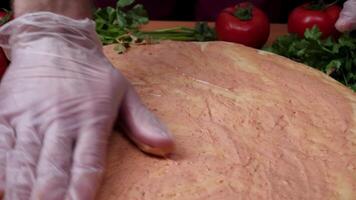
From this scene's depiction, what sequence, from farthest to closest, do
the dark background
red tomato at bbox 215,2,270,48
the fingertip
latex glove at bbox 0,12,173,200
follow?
the dark background
red tomato at bbox 215,2,270,48
the fingertip
latex glove at bbox 0,12,173,200

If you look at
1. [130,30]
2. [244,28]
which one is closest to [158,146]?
[130,30]

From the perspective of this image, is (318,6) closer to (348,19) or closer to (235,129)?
(348,19)

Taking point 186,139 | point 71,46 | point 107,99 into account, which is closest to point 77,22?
point 71,46

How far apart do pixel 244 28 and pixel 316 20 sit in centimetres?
24

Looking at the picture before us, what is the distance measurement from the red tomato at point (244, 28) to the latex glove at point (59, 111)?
81cm

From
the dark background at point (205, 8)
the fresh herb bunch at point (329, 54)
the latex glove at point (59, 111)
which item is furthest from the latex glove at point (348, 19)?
the latex glove at point (59, 111)

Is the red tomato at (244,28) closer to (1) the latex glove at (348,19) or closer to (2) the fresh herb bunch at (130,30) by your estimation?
(2) the fresh herb bunch at (130,30)

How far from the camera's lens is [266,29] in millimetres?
1871

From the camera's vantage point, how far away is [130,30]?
157cm

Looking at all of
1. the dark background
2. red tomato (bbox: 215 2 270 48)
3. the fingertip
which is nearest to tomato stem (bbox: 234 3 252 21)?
red tomato (bbox: 215 2 270 48)

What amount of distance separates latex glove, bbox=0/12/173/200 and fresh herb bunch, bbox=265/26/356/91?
69cm

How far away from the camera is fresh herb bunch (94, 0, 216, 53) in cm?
144

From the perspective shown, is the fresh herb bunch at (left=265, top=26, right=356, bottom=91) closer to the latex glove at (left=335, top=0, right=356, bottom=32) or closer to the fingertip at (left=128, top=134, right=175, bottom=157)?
the latex glove at (left=335, top=0, right=356, bottom=32)

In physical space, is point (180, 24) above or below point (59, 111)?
below
